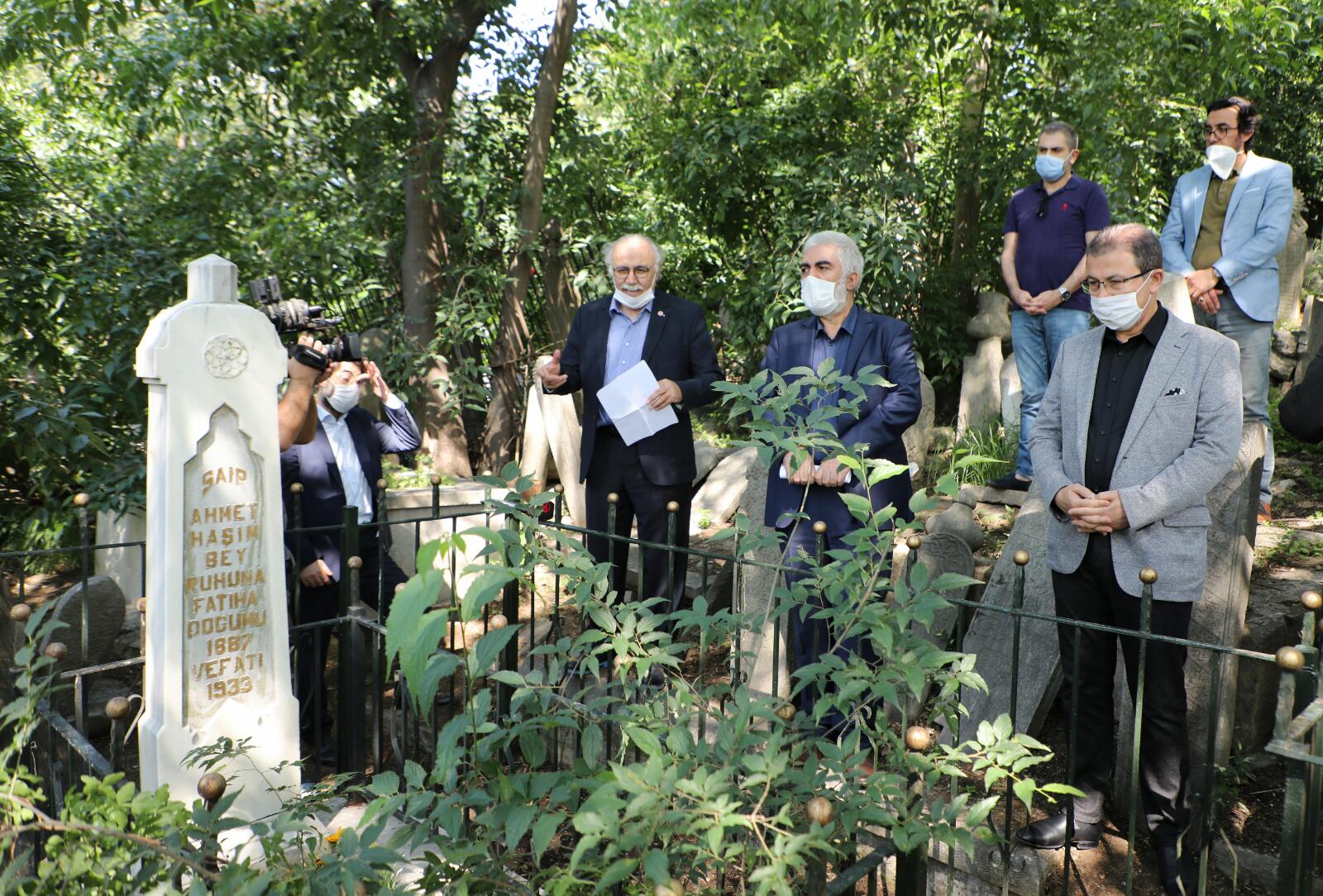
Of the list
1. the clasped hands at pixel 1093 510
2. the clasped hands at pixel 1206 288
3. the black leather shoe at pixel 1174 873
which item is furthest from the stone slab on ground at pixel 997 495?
the black leather shoe at pixel 1174 873

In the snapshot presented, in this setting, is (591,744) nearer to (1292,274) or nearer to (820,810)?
(820,810)

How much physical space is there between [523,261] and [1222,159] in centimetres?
448

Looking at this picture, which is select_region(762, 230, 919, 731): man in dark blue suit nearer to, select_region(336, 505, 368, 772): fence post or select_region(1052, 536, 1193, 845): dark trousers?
select_region(1052, 536, 1193, 845): dark trousers

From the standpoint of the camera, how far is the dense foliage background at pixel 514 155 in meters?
5.95

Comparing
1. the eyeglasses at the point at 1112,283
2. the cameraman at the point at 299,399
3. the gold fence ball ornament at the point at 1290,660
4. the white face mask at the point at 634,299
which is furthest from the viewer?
the white face mask at the point at 634,299

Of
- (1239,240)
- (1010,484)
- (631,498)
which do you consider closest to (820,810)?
(631,498)

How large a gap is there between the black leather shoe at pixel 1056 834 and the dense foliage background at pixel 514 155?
415cm

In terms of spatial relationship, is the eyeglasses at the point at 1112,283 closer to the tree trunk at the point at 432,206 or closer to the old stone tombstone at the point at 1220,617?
the old stone tombstone at the point at 1220,617

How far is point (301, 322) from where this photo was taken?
12.7 ft

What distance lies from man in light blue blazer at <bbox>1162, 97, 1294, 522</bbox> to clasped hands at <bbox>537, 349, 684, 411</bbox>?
2.24 metres

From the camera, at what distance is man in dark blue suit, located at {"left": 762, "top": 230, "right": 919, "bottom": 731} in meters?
3.79

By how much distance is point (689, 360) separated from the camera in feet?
15.3

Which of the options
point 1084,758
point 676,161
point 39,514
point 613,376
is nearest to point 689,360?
point 613,376

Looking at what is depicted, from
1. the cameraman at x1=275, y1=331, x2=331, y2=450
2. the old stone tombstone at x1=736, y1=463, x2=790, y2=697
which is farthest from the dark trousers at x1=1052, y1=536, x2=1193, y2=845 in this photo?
the cameraman at x1=275, y1=331, x2=331, y2=450
